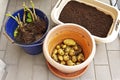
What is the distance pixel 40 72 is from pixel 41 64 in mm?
53

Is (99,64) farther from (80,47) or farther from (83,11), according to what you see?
(83,11)

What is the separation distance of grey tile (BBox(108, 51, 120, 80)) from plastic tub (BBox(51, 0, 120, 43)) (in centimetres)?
15

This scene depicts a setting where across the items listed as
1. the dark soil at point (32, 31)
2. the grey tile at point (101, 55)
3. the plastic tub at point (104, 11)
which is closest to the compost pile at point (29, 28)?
the dark soil at point (32, 31)

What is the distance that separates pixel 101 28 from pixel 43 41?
392 millimetres

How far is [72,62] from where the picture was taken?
107 cm

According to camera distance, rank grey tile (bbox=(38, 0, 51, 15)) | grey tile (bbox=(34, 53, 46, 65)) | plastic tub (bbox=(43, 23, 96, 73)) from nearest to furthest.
→ plastic tub (bbox=(43, 23, 96, 73)) → grey tile (bbox=(34, 53, 46, 65)) → grey tile (bbox=(38, 0, 51, 15))

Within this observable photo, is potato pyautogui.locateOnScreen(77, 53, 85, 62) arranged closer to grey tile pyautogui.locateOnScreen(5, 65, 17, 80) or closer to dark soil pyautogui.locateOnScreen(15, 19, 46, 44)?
dark soil pyautogui.locateOnScreen(15, 19, 46, 44)

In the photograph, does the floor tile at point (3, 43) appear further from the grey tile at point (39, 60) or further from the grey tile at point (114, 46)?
the grey tile at point (114, 46)

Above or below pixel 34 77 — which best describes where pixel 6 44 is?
above

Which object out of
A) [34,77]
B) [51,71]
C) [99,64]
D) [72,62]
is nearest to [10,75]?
[34,77]

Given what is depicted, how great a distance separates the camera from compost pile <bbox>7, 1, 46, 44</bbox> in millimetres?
1080

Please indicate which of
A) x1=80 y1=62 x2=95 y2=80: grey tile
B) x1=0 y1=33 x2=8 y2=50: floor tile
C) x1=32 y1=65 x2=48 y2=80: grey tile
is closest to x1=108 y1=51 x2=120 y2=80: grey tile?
x1=80 y1=62 x2=95 y2=80: grey tile

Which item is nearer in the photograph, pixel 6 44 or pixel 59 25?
pixel 59 25

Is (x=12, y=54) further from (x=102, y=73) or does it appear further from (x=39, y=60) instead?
(x=102, y=73)
